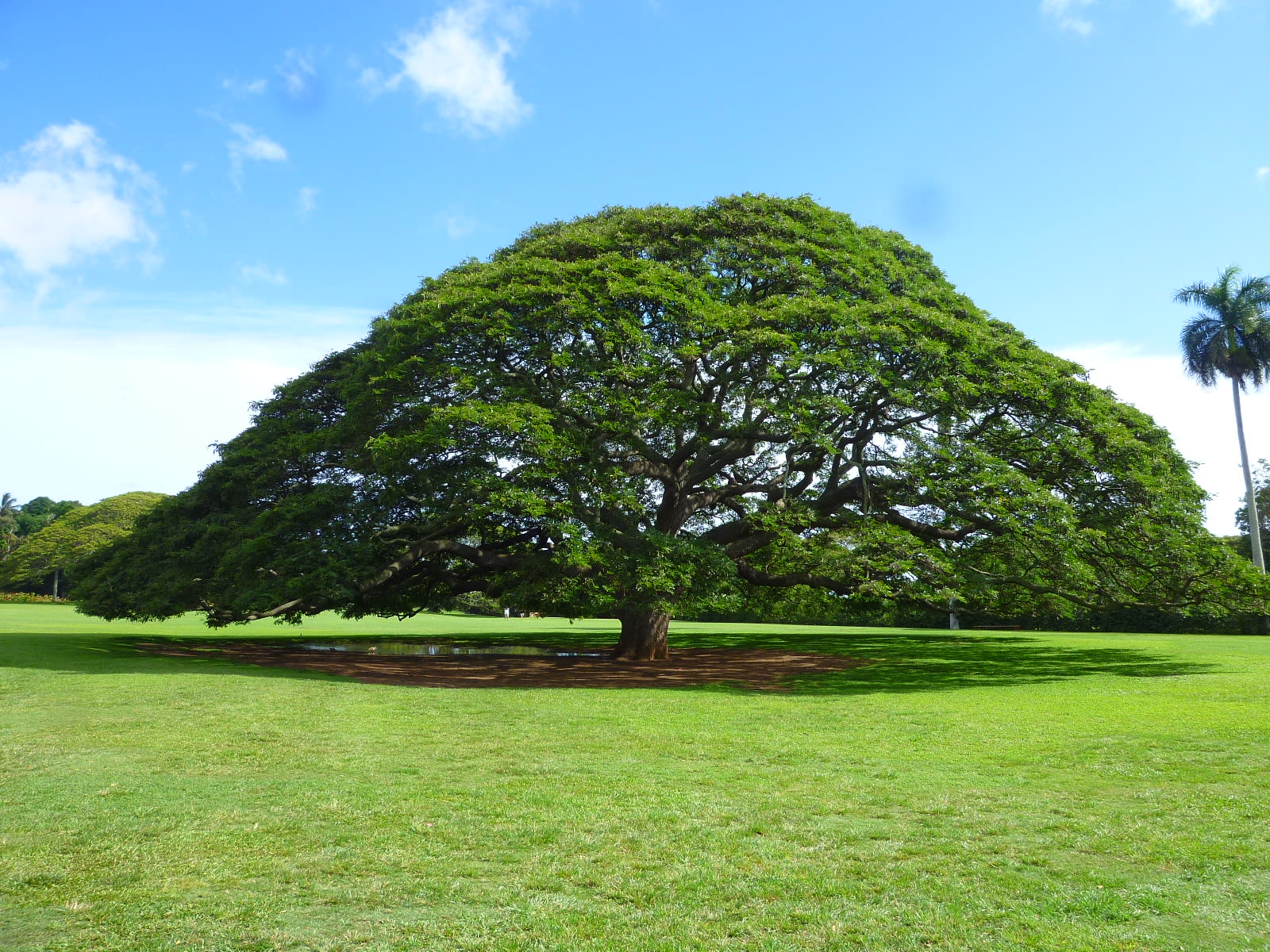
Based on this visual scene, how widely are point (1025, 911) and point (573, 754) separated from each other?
5473 millimetres

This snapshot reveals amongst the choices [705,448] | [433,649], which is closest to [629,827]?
[705,448]

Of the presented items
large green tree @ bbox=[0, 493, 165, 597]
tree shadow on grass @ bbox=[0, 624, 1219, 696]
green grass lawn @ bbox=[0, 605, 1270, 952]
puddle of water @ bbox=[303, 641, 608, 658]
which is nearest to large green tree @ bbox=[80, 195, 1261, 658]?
tree shadow on grass @ bbox=[0, 624, 1219, 696]

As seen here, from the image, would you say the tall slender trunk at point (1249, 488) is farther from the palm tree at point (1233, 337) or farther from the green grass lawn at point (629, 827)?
the green grass lawn at point (629, 827)

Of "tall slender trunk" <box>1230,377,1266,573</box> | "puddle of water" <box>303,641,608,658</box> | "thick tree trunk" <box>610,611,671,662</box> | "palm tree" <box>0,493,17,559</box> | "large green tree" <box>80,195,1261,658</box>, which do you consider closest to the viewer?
"large green tree" <box>80,195,1261,658</box>

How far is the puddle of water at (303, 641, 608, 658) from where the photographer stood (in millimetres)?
27031

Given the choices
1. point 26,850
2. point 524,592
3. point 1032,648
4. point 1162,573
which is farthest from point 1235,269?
point 26,850

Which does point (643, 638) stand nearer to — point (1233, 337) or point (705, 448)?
point (705, 448)

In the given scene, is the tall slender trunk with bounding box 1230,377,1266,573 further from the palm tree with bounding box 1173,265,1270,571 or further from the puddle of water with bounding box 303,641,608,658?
the puddle of water with bounding box 303,641,608,658

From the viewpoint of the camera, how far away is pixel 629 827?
6438 millimetres

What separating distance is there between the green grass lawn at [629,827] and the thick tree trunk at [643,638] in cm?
1019

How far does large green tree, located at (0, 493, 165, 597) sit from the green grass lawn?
66094 mm

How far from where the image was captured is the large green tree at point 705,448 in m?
17.7

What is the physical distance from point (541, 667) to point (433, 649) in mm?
9069

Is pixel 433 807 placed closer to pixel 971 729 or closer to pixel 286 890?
pixel 286 890
